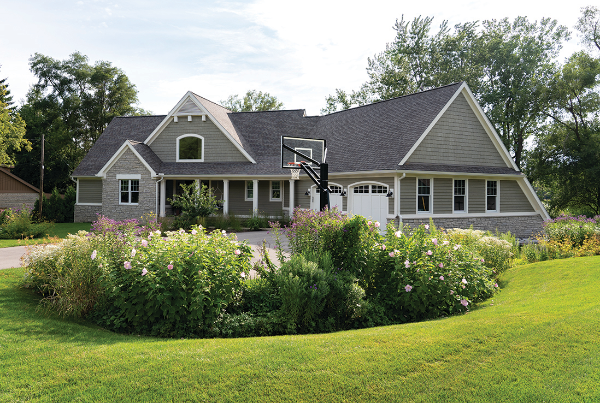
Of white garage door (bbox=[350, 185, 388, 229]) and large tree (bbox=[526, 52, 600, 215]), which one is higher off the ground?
large tree (bbox=[526, 52, 600, 215])

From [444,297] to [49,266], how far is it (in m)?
7.33

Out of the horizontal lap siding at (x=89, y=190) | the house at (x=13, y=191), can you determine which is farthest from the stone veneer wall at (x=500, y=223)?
the house at (x=13, y=191)

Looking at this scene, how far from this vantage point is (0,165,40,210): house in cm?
3388

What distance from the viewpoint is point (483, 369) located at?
430 cm

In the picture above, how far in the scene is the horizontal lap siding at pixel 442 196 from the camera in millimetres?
18016

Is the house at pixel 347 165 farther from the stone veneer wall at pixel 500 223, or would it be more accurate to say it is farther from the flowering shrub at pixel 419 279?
the flowering shrub at pixel 419 279

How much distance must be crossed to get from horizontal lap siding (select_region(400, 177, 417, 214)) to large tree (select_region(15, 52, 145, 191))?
1489 inches

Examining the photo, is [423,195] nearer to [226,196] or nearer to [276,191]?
[276,191]

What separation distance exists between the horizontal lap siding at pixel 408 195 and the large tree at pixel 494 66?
64.2 ft

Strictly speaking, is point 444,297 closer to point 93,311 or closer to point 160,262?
point 160,262

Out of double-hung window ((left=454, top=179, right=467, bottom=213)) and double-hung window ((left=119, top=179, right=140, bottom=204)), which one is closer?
double-hung window ((left=454, top=179, right=467, bottom=213))

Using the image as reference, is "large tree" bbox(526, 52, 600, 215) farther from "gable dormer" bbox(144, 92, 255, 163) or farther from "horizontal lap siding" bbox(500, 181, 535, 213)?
"gable dormer" bbox(144, 92, 255, 163)

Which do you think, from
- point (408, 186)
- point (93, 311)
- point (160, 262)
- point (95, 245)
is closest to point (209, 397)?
point (160, 262)

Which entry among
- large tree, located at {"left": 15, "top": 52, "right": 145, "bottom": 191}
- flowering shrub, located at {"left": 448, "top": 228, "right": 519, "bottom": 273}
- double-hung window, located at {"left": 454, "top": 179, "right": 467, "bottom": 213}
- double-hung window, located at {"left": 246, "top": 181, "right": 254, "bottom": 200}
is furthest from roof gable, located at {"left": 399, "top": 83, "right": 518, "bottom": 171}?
large tree, located at {"left": 15, "top": 52, "right": 145, "bottom": 191}
